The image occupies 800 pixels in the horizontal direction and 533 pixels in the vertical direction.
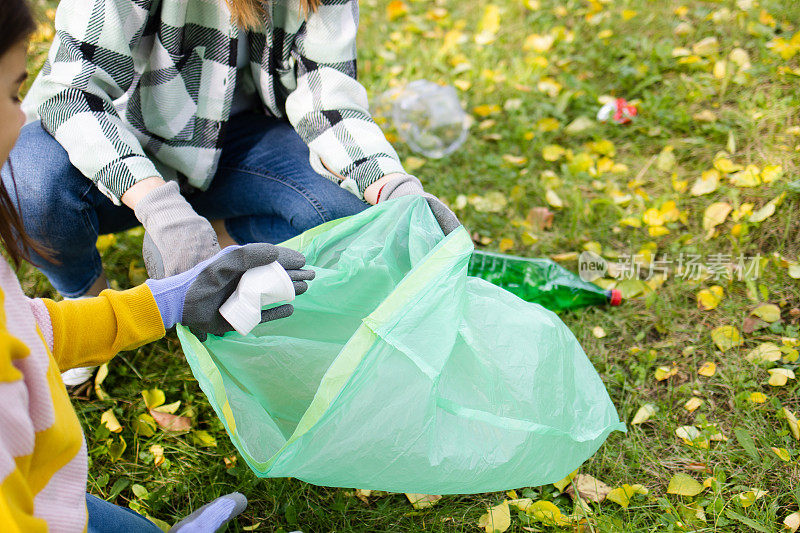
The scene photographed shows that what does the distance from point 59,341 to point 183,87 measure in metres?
0.55

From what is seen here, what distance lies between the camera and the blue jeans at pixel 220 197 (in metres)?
1.13

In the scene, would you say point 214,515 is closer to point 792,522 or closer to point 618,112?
point 792,522

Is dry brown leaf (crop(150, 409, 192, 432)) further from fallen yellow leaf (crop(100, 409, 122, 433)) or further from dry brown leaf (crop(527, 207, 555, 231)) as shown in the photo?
dry brown leaf (crop(527, 207, 555, 231))

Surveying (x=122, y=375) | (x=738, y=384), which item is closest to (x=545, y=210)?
(x=738, y=384)

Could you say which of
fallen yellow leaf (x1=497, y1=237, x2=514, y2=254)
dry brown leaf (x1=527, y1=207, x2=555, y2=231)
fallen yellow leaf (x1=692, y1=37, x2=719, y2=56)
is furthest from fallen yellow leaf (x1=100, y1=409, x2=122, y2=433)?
fallen yellow leaf (x1=692, y1=37, x2=719, y2=56)

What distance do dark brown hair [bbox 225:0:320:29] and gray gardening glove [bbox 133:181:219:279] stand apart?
32cm

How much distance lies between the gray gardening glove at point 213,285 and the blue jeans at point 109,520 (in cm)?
27

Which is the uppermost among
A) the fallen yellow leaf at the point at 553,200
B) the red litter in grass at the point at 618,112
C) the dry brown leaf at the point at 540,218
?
the red litter in grass at the point at 618,112

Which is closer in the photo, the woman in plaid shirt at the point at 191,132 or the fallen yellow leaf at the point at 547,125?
the woman in plaid shirt at the point at 191,132

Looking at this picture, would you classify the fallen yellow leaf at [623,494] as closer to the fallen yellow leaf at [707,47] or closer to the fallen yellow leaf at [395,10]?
the fallen yellow leaf at [707,47]

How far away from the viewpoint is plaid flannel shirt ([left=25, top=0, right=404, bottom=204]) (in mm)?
1053

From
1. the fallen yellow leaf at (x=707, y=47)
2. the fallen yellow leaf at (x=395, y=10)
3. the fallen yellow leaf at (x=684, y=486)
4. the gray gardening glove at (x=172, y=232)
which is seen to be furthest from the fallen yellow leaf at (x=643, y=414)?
the fallen yellow leaf at (x=395, y=10)

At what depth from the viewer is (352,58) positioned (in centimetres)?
124

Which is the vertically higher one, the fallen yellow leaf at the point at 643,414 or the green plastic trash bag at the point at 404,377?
the green plastic trash bag at the point at 404,377
